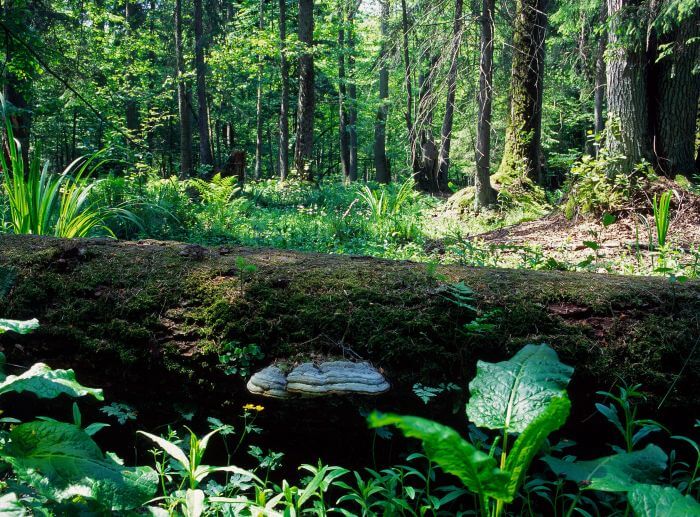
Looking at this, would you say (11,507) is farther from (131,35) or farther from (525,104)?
(131,35)

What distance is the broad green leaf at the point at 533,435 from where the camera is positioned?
1230 mm

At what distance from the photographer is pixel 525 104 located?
9.45 meters

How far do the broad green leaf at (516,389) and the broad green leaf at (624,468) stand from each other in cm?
24

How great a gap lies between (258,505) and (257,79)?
24091 millimetres

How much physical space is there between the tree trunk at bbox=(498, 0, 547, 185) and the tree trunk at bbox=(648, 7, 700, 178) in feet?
8.48

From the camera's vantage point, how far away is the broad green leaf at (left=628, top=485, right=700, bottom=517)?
116 centimetres

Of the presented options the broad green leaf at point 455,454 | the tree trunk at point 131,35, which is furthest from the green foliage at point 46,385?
the tree trunk at point 131,35

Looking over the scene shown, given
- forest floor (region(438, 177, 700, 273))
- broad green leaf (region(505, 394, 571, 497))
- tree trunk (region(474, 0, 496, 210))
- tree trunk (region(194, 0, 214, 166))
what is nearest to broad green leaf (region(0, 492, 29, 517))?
broad green leaf (region(505, 394, 571, 497))

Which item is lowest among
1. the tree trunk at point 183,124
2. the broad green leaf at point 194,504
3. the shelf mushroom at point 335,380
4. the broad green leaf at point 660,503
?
the broad green leaf at point 194,504

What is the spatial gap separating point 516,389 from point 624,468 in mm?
355

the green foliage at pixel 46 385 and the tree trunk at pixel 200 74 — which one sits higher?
the tree trunk at pixel 200 74

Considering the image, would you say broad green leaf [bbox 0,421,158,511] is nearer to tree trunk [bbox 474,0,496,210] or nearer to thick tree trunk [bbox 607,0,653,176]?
thick tree trunk [bbox 607,0,653,176]

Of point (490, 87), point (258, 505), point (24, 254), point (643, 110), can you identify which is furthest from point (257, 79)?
point (258, 505)

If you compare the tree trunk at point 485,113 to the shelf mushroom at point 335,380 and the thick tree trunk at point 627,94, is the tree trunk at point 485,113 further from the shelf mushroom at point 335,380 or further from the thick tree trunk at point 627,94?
the shelf mushroom at point 335,380
